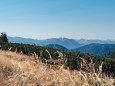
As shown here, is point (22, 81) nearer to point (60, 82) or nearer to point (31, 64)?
point (60, 82)

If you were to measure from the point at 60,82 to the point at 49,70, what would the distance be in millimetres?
912

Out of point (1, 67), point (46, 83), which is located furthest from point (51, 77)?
point (1, 67)

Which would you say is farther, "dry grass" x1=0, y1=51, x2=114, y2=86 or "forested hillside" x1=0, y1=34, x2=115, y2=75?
"forested hillside" x1=0, y1=34, x2=115, y2=75

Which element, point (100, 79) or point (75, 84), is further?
point (75, 84)

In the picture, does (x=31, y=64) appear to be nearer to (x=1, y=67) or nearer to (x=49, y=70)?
(x=49, y=70)

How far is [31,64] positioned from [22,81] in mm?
1503

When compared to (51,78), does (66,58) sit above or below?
above

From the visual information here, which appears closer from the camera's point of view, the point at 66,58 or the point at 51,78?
the point at 51,78

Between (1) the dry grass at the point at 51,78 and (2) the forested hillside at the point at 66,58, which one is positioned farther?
(2) the forested hillside at the point at 66,58

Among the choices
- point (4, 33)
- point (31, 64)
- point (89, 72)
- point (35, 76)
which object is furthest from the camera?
point (4, 33)

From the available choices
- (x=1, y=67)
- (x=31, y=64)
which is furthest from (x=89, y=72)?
(x=1, y=67)

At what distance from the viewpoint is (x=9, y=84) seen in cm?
630

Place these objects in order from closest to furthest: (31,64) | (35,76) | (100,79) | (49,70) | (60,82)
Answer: (100,79)
(60,82)
(35,76)
(49,70)
(31,64)

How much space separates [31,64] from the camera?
7578 mm
